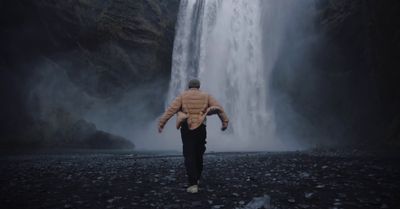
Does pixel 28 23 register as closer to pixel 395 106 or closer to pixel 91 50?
pixel 91 50

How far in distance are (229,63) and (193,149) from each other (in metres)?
28.2

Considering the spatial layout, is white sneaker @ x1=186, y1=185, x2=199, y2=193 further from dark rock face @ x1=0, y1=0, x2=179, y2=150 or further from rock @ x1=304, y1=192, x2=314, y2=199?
dark rock face @ x1=0, y1=0, x2=179, y2=150

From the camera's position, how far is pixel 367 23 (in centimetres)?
2136

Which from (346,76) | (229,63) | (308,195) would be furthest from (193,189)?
(229,63)

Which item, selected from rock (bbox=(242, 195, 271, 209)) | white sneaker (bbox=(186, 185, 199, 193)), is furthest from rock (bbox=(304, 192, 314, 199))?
white sneaker (bbox=(186, 185, 199, 193))

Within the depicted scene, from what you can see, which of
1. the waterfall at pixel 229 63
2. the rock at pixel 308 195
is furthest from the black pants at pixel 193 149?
the waterfall at pixel 229 63

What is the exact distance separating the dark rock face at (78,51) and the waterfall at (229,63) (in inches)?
78.7

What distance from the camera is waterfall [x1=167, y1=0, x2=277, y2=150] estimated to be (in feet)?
105

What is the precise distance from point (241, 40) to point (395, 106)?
18254 millimetres

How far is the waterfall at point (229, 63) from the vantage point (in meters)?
32.1

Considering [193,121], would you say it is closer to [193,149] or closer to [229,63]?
[193,149]

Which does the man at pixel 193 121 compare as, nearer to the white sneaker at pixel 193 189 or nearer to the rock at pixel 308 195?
the white sneaker at pixel 193 189

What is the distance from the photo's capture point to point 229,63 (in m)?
34.1

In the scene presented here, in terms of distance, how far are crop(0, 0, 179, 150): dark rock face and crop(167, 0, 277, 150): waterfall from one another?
2000mm
